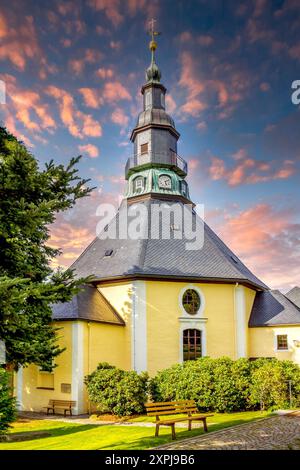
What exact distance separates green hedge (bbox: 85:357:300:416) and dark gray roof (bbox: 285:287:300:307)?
1560cm

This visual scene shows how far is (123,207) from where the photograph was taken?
25.3m

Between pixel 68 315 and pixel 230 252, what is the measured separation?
10.5 m

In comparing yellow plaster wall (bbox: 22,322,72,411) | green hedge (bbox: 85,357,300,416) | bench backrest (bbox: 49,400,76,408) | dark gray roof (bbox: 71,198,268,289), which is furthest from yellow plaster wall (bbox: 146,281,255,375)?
bench backrest (bbox: 49,400,76,408)

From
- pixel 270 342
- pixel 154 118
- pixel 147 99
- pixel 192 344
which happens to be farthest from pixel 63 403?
pixel 147 99

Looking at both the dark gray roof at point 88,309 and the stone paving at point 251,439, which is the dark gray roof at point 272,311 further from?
the stone paving at point 251,439

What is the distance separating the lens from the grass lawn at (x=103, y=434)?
10.3 meters

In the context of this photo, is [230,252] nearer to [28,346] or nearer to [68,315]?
[68,315]

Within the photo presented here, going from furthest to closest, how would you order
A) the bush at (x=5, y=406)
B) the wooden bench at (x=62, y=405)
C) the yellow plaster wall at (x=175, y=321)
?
the yellow plaster wall at (x=175, y=321)
the wooden bench at (x=62, y=405)
the bush at (x=5, y=406)

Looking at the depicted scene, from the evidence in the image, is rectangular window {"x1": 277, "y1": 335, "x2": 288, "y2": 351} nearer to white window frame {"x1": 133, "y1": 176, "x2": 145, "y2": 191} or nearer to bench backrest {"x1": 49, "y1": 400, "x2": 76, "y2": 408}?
bench backrest {"x1": 49, "y1": 400, "x2": 76, "y2": 408}

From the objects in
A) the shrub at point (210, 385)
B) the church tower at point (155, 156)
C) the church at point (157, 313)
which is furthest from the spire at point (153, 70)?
the shrub at point (210, 385)

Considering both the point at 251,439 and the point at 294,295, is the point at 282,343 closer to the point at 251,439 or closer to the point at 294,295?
the point at 251,439

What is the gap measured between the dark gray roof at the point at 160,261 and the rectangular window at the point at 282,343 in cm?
277

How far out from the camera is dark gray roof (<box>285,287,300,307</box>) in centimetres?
3148
